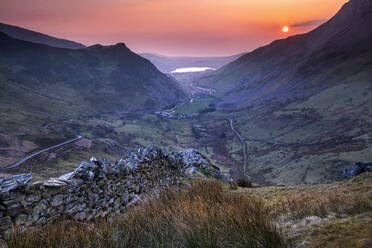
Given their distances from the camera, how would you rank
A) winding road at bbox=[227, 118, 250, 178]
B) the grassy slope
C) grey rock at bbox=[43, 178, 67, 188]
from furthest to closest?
winding road at bbox=[227, 118, 250, 178] < grey rock at bbox=[43, 178, 67, 188] < the grassy slope

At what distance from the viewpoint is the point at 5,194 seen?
4590 millimetres

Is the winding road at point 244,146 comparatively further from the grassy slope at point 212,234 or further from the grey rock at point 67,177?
the grassy slope at point 212,234

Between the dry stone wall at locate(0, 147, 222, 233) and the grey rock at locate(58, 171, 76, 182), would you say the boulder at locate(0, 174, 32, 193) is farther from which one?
the grey rock at locate(58, 171, 76, 182)

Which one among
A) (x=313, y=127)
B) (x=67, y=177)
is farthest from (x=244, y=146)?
(x=67, y=177)

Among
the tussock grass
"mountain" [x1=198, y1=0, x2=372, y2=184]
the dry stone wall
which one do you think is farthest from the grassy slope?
"mountain" [x1=198, y1=0, x2=372, y2=184]

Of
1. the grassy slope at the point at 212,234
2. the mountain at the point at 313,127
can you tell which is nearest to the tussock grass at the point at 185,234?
the grassy slope at the point at 212,234

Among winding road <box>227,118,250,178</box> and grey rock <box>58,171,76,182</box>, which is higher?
grey rock <box>58,171,76,182</box>

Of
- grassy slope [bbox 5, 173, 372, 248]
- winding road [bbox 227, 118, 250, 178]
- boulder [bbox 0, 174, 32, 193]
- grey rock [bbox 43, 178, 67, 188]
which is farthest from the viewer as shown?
winding road [bbox 227, 118, 250, 178]

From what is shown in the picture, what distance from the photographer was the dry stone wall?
15.6 feet

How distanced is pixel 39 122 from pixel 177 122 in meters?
97.0

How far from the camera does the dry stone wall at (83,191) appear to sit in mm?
4750

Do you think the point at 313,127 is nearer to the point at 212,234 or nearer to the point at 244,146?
the point at 244,146

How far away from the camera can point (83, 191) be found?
6.36 m

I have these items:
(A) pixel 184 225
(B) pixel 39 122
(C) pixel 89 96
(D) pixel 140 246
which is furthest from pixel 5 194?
(C) pixel 89 96
